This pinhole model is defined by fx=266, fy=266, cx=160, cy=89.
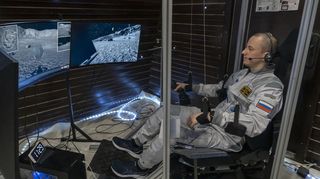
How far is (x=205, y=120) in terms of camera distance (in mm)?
1557

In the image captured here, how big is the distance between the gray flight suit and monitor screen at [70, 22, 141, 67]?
685 millimetres

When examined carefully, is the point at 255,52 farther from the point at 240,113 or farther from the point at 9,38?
the point at 9,38

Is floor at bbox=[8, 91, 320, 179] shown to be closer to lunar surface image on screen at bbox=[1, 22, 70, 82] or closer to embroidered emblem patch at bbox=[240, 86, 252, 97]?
lunar surface image on screen at bbox=[1, 22, 70, 82]

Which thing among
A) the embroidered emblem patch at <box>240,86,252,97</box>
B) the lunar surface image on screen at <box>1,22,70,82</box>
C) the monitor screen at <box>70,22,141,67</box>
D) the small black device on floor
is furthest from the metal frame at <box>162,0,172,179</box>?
the monitor screen at <box>70,22,141,67</box>

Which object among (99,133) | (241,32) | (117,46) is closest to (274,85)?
(241,32)

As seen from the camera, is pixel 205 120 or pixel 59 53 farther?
pixel 59 53

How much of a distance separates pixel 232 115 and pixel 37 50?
4.48 ft

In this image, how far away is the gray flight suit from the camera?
1550mm

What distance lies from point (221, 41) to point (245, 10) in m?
0.33

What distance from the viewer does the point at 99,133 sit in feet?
8.86

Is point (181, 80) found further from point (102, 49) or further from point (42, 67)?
point (42, 67)

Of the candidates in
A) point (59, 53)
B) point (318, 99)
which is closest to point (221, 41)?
point (318, 99)

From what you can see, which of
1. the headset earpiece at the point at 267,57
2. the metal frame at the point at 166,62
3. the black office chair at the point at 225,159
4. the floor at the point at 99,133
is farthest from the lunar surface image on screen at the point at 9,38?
the headset earpiece at the point at 267,57

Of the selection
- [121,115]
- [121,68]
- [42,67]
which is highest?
[42,67]
